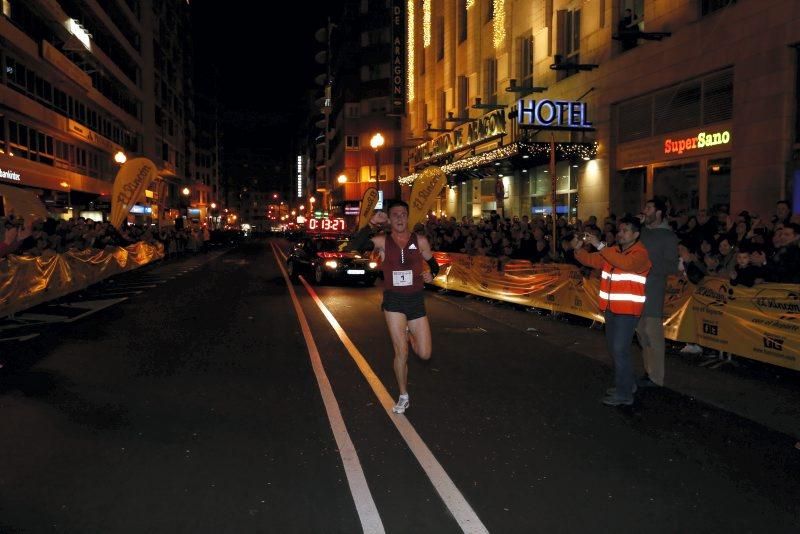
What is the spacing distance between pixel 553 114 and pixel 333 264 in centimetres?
839

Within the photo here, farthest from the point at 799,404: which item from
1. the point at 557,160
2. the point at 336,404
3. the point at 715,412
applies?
the point at 557,160

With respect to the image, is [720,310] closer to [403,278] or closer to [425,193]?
[403,278]

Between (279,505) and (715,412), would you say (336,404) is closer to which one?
(279,505)

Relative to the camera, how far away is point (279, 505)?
4.31 metres

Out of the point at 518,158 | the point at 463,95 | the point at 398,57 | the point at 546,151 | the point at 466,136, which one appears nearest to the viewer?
the point at 546,151

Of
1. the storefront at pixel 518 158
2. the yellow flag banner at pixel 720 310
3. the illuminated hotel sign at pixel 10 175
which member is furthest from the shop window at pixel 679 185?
the illuminated hotel sign at pixel 10 175

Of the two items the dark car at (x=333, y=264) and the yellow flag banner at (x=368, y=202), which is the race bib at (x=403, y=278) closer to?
the dark car at (x=333, y=264)

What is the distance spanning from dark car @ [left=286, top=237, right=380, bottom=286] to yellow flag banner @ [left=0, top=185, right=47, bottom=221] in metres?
7.50

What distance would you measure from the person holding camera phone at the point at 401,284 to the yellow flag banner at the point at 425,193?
1506 centimetres

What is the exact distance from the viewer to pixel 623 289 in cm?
670

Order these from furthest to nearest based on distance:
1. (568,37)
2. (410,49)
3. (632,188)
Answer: (410,49), (568,37), (632,188)

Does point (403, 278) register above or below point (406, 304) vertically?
above

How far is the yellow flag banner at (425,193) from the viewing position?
856 inches

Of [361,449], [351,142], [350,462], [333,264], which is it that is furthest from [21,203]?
[351,142]
